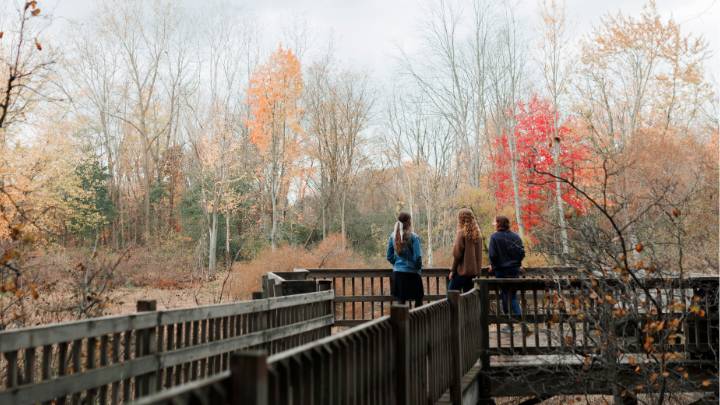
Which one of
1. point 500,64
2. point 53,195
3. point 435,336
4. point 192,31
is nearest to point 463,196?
point 500,64

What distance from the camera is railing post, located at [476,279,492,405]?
29.8ft

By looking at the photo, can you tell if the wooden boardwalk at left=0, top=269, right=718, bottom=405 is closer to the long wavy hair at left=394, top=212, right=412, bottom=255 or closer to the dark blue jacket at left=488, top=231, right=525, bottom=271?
the dark blue jacket at left=488, top=231, right=525, bottom=271

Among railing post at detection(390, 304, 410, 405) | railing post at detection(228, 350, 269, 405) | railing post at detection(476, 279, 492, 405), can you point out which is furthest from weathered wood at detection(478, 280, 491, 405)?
railing post at detection(228, 350, 269, 405)

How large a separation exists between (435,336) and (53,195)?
30087 mm

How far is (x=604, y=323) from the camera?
806cm

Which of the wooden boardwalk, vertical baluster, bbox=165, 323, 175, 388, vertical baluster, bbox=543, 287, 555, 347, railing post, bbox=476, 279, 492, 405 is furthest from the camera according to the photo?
railing post, bbox=476, 279, 492, 405

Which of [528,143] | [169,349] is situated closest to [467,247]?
[169,349]

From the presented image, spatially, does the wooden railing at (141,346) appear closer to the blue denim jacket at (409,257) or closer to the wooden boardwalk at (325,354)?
the wooden boardwalk at (325,354)

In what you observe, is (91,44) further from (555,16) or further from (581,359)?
(581,359)

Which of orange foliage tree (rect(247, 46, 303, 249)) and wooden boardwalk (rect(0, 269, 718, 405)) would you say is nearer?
wooden boardwalk (rect(0, 269, 718, 405))

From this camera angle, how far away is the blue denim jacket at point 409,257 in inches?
425

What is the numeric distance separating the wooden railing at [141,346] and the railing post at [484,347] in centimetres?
274

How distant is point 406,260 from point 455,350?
3.90 meters

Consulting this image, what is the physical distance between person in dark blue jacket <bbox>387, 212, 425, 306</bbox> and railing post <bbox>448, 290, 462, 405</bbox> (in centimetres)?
364
